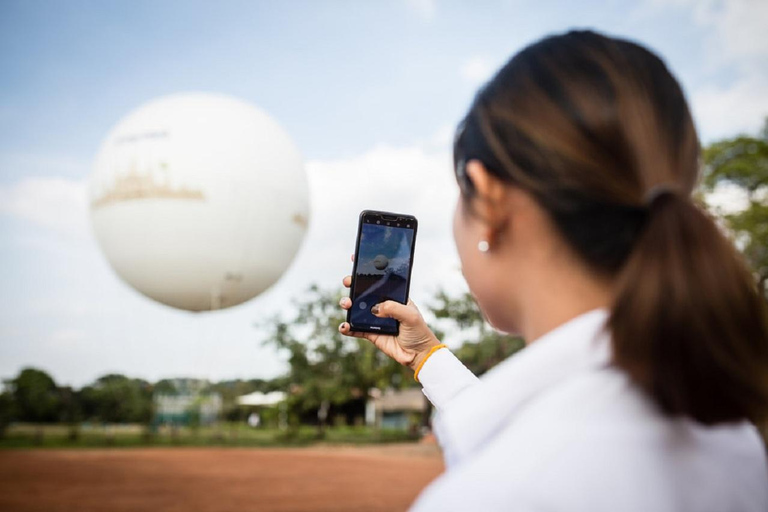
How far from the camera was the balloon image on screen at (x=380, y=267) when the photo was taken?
4.83 ft

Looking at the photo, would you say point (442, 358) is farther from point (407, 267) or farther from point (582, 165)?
point (582, 165)

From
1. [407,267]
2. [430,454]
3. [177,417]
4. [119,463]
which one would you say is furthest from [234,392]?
[407,267]

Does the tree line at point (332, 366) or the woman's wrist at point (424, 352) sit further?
the tree line at point (332, 366)

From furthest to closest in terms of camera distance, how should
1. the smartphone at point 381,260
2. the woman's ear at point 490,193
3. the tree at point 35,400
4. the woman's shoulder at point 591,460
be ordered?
1. the tree at point 35,400
2. the smartphone at point 381,260
3. the woman's ear at point 490,193
4. the woman's shoulder at point 591,460

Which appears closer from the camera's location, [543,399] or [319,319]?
[543,399]

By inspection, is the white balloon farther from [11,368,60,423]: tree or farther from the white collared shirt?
[11,368,60,423]: tree

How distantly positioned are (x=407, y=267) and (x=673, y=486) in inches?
35.2

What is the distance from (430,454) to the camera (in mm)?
20000

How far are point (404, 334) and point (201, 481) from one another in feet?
34.9

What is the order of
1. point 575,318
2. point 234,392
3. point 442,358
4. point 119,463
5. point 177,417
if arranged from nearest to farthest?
point 575,318 < point 442,358 < point 119,463 < point 177,417 < point 234,392

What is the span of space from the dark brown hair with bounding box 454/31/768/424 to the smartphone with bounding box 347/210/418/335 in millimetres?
641

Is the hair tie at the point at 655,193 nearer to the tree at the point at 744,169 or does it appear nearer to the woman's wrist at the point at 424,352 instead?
the woman's wrist at the point at 424,352

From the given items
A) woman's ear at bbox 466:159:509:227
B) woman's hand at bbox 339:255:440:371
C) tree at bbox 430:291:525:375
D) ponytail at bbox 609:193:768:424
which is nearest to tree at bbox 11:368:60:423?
tree at bbox 430:291:525:375

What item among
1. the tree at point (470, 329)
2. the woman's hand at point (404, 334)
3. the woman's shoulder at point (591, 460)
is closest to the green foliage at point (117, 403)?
the tree at point (470, 329)
